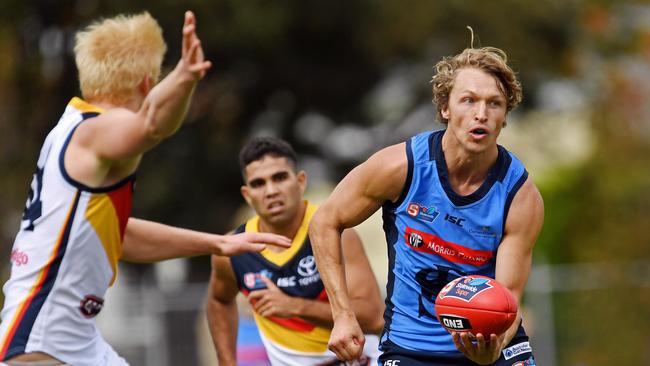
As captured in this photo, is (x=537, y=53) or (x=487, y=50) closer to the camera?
(x=487, y=50)

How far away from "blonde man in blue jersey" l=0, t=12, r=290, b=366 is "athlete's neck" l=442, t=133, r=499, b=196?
1395mm

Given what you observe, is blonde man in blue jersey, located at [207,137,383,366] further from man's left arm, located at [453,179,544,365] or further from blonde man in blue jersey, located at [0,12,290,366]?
blonde man in blue jersey, located at [0,12,290,366]

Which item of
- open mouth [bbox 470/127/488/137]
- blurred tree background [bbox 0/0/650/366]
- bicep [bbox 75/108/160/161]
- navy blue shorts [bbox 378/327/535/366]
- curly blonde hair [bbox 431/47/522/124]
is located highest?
blurred tree background [bbox 0/0/650/366]

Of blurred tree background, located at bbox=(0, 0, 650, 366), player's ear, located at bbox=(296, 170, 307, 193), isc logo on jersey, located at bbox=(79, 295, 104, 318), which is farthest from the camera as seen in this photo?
blurred tree background, located at bbox=(0, 0, 650, 366)

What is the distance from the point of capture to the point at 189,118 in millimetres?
21578

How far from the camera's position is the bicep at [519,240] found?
19.3ft

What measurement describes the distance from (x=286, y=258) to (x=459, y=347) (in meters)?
1.89

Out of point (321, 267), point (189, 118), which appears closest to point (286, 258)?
point (321, 267)

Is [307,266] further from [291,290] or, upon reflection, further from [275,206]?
[275,206]

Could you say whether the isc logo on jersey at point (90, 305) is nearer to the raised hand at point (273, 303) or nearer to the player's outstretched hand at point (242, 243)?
the player's outstretched hand at point (242, 243)

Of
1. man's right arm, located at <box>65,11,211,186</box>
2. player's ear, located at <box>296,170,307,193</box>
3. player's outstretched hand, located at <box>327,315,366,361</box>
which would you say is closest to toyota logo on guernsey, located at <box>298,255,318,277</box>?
player's ear, located at <box>296,170,307,193</box>

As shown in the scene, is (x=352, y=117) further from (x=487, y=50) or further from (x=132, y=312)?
(x=487, y=50)

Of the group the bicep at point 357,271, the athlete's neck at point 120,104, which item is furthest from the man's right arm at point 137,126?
the bicep at point 357,271

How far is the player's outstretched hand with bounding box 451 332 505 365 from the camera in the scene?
18.5ft
